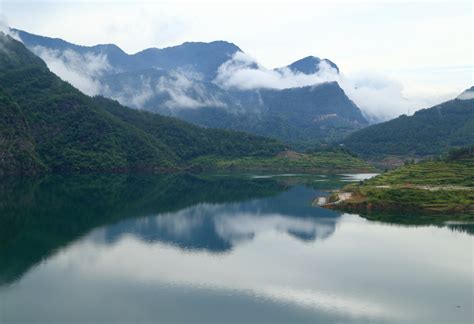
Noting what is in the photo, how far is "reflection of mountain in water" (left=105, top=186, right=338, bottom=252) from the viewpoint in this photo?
Result: 209 ft

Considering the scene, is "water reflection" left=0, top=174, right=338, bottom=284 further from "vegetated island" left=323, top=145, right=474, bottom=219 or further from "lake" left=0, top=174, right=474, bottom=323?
"vegetated island" left=323, top=145, right=474, bottom=219

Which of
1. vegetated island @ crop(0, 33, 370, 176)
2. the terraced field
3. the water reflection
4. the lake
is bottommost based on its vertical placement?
the lake

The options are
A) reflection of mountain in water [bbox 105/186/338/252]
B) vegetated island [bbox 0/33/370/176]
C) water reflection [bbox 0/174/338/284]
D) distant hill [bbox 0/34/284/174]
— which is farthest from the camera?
vegetated island [bbox 0/33/370/176]

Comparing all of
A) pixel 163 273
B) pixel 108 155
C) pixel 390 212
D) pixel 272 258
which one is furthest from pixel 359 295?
pixel 108 155

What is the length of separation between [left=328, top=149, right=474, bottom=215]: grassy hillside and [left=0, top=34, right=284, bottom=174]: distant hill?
84722 millimetres

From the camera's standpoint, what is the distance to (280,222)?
251 feet

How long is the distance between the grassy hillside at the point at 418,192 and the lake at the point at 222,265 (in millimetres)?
7256

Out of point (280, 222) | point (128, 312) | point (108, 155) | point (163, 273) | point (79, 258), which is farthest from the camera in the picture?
point (108, 155)

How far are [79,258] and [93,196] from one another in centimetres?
5028

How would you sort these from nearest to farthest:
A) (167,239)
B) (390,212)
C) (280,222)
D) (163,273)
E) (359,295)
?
(359,295)
(163,273)
(167,239)
(280,222)
(390,212)

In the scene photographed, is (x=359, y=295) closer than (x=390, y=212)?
Yes

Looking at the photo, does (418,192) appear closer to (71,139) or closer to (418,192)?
(418,192)

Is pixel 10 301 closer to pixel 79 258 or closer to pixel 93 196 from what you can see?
pixel 79 258

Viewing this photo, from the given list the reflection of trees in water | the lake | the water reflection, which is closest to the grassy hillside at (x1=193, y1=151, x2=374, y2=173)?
the reflection of trees in water
